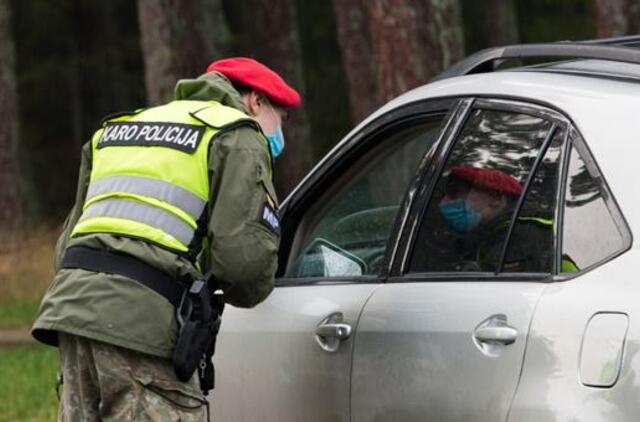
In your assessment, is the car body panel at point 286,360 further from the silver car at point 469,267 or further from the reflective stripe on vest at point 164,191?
the reflective stripe on vest at point 164,191

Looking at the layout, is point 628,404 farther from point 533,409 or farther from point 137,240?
point 137,240

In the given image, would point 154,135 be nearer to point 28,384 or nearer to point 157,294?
point 157,294

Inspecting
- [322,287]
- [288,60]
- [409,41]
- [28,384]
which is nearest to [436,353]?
[322,287]

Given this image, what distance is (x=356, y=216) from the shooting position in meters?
5.71

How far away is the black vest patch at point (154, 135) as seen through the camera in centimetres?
502

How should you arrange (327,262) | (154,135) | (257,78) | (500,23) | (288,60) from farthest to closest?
(500,23) → (288,60) → (327,262) → (257,78) → (154,135)

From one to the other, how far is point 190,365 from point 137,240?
1.32ft

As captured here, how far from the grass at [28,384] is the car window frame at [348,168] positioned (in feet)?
16.1

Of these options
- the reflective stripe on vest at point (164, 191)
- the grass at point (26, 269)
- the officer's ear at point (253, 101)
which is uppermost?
the officer's ear at point (253, 101)

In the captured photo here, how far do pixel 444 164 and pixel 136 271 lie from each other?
0.95 metres

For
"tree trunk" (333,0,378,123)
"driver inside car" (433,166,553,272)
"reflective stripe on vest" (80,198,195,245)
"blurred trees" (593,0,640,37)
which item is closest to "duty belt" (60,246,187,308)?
"reflective stripe on vest" (80,198,195,245)

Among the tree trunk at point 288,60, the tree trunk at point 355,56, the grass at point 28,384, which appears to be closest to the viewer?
the grass at point 28,384

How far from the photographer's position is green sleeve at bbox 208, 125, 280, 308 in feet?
16.1

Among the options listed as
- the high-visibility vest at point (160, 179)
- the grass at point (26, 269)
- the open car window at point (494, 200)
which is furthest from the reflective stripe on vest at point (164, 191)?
the grass at point (26, 269)
